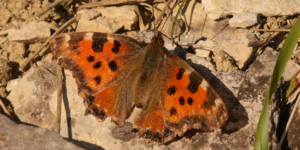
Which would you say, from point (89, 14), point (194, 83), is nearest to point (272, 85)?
point (194, 83)

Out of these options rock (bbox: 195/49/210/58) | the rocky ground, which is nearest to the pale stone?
the rocky ground

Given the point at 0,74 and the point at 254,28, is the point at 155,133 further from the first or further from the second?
the point at 0,74

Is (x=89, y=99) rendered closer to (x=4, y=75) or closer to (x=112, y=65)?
(x=112, y=65)

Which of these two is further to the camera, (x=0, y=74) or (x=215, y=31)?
(x=215, y=31)

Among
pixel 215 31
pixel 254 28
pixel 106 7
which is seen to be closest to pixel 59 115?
pixel 106 7

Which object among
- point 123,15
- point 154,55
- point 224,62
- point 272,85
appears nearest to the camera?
point 272,85

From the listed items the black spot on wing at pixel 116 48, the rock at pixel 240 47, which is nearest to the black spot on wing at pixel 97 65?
the black spot on wing at pixel 116 48

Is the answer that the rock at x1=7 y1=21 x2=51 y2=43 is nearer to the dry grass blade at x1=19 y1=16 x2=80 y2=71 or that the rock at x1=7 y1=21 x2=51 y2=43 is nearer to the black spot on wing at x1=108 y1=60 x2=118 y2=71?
the dry grass blade at x1=19 y1=16 x2=80 y2=71
